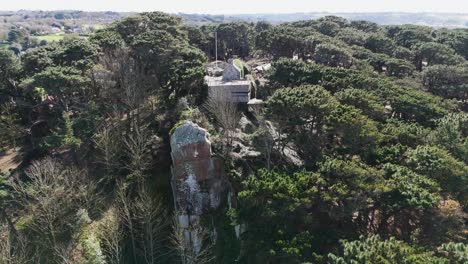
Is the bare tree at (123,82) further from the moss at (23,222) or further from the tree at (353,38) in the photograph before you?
the tree at (353,38)

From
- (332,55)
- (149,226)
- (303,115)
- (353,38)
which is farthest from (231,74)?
(353,38)

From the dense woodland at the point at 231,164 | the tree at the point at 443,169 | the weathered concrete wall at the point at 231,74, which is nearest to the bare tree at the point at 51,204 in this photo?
the dense woodland at the point at 231,164

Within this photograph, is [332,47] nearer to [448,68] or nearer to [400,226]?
[448,68]

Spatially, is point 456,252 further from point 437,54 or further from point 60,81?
point 437,54

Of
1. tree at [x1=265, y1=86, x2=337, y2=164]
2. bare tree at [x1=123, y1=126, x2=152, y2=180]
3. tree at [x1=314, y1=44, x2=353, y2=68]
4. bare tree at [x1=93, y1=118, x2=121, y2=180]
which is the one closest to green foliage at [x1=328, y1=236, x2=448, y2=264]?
tree at [x1=265, y1=86, x2=337, y2=164]

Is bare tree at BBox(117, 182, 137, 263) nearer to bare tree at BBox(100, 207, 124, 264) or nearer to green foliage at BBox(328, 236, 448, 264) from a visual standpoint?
bare tree at BBox(100, 207, 124, 264)

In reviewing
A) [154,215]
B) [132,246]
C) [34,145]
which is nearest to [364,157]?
[154,215]

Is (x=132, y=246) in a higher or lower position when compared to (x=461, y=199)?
lower
